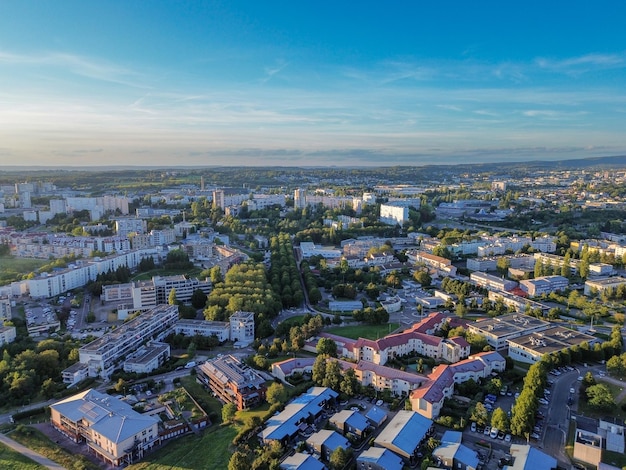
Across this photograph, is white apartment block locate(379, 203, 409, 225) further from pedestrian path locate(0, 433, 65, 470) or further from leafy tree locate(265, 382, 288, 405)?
pedestrian path locate(0, 433, 65, 470)

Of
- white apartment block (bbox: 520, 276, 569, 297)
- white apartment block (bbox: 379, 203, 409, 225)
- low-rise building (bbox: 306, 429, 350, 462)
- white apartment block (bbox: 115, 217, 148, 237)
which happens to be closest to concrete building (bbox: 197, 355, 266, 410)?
low-rise building (bbox: 306, 429, 350, 462)

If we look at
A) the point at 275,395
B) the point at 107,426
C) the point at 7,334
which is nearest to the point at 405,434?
the point at 275,395

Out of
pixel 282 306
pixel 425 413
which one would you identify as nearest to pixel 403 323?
pixel 282 306

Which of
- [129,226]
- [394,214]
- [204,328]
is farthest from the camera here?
[394,214]

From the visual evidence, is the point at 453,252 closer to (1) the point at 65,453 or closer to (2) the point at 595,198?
(1) the point at 65,453

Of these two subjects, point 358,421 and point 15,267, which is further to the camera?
point 15,267

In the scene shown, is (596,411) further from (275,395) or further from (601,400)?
(275,395)

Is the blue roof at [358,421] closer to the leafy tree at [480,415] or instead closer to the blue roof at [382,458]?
the blue roof at [382,458]
